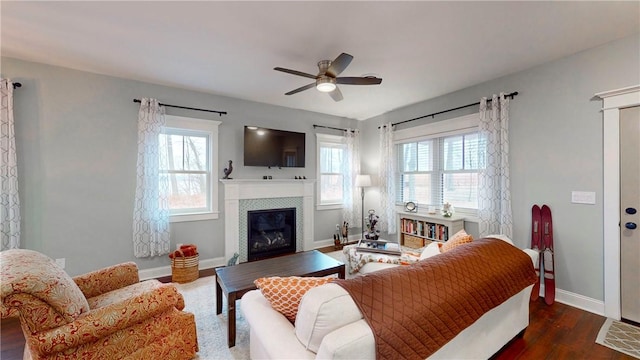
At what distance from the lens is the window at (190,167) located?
3631 millimetres

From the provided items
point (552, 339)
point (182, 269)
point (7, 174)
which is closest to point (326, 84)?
point (182, 269)

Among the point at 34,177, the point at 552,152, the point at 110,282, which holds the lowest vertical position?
the point at 110,282

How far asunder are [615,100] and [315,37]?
9.72 ft

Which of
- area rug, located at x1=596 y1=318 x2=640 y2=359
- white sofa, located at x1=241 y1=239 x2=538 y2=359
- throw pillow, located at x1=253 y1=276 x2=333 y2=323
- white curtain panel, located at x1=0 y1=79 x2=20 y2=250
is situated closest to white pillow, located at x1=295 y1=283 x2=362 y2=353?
white sofa, located at x1=241 y1=239 x2=538 y2=359

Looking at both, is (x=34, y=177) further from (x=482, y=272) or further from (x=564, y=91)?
(x=564, y=91)

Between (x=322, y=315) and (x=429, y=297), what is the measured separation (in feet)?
1.85

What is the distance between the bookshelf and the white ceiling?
2.00 meters

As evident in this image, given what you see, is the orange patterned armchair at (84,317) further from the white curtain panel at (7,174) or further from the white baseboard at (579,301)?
the white baseboard at (579,301)

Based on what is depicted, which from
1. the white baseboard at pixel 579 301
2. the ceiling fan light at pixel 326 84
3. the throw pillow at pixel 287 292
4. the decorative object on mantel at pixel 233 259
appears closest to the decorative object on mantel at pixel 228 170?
the decorative object on mantel at pixel 233 259

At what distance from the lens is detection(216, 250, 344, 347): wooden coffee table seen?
2.03 meters

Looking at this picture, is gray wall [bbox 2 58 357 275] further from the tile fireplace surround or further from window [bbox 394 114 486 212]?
window [bbox 394 114 486 212]

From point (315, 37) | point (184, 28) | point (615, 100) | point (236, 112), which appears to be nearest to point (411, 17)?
point (315, 37)

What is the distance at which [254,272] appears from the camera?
7.89 ft

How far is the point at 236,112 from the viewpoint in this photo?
409 cm
